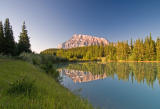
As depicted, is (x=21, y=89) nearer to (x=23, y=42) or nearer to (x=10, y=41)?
(x=10, y=41)

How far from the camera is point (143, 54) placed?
136 ft

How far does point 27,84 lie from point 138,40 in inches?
2093

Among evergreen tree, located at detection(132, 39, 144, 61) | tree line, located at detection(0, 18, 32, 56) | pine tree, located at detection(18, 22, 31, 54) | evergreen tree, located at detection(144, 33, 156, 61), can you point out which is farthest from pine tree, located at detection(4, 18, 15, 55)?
evergreen tree, located at detection(144, 33, 156, 61)

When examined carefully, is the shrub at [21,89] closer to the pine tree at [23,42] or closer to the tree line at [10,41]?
the tree line at [10,41]

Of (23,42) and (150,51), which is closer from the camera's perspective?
(23,42)

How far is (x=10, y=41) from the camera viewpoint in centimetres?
2580

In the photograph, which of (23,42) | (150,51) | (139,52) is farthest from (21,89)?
(139,52)

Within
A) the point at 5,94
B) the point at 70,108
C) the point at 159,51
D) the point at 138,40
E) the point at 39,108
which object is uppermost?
the point at 138,40

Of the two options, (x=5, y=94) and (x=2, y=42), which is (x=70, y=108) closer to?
(x=5, y=94)

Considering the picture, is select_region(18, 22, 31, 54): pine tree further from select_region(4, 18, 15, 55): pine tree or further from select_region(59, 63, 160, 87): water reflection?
select_region(59, 63, 160, 87): water reflection

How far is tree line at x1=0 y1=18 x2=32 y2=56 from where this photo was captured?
24.6m

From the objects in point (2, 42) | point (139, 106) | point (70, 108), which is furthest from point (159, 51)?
point (2, 42)

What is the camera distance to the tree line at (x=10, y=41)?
2464cm

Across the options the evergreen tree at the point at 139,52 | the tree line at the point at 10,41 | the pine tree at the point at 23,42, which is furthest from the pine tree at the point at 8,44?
the evergreen tree at the point at 139,52
